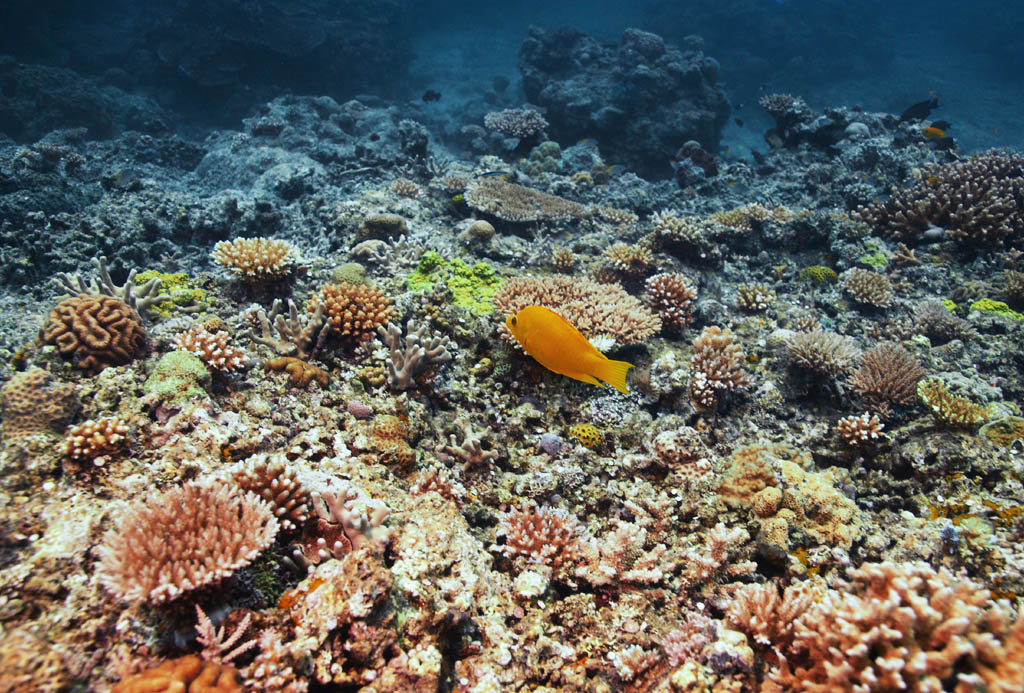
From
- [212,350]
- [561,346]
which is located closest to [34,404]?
[212,350]

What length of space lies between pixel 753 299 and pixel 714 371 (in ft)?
9.54

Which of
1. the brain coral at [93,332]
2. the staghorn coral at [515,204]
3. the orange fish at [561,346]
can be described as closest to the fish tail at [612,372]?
the orange fish at [561,346]

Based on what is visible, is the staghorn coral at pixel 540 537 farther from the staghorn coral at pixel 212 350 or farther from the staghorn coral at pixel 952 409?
the staghorn coral at pixel 952 409

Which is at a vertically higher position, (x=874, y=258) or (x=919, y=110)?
(x=919, y=110)

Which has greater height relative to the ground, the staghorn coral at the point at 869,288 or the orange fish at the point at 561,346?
the orange fish at the point at 561,346

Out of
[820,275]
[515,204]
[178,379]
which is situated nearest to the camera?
[178,379]

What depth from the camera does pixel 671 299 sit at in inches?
260

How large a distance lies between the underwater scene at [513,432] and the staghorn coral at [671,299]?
0.11 ft

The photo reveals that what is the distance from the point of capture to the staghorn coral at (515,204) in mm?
9141

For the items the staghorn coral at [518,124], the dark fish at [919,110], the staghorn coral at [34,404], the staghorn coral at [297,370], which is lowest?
the staghorn coral at [297,370]

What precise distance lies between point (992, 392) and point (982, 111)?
134 feet

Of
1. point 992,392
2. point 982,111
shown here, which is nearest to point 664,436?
point 992,392

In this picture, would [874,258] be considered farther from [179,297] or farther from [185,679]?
[179,297]

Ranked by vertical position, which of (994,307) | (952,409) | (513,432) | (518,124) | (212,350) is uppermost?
(518,124)
